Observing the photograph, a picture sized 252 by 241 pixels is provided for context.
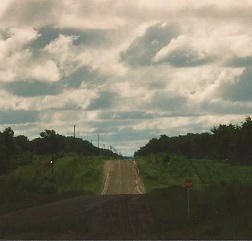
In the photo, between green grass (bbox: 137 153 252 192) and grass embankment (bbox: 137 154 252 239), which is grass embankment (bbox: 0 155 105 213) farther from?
grass embankment (bbox: 137 154 252 239)

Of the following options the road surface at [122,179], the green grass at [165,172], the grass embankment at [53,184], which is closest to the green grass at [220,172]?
the green grass at [165,172]

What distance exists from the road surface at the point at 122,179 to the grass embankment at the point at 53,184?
1.44 meters

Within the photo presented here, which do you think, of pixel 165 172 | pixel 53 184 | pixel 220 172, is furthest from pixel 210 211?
pixel 220 172

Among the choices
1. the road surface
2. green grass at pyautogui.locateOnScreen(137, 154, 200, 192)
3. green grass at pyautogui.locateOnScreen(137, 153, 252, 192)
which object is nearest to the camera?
the road surface

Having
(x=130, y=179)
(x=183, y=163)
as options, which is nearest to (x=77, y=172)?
(x=130, y=179)

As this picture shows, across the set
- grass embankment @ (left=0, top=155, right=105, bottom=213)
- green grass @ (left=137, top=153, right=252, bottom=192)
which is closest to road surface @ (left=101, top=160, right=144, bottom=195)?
grass embankment @ (left=0, top=155, right=105, bottom=213)

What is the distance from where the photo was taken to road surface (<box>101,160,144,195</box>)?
84.5 m

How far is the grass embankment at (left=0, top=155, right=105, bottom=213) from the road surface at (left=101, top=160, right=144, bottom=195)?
144 centimetres

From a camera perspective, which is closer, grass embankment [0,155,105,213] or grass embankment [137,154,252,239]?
grass embankment [137,154,252,239]

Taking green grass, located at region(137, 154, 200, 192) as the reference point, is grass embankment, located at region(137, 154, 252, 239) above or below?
below

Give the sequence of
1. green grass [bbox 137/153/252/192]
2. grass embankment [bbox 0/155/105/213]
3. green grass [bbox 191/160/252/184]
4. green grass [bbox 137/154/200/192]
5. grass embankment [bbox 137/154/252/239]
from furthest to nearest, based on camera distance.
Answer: green grass [bbox 191/160/252/184], green grass [bbox 137/153/252/192], green grass [bbox 137/154/200/192], grass embankment [bbox 0/155/105/213], grass embankment [bbox 137/154/252/239]

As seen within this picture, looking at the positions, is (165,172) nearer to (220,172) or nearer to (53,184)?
(220,172)

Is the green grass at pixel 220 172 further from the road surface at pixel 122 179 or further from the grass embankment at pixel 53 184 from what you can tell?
the grass embankment at pixel 53 184

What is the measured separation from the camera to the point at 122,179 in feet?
324
